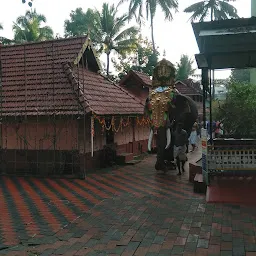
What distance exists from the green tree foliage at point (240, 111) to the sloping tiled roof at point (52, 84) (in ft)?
17.9

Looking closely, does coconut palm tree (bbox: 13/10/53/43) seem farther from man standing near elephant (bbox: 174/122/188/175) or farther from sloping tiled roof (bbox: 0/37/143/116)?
man standing near elephant (bbox: 174/122/188/175)

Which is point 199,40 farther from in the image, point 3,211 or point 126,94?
point 126,94

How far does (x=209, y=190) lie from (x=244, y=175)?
3.03 ft

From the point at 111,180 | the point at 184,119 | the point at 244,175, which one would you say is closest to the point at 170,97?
the point at 184,119

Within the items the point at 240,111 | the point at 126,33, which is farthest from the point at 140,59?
the point at 240,111

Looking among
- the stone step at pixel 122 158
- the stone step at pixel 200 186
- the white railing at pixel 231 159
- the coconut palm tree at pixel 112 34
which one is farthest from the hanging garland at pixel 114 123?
the coconut palm tree at pixel 112 34

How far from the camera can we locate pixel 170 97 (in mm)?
11562

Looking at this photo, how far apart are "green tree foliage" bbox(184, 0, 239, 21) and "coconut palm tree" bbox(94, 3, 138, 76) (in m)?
5.68

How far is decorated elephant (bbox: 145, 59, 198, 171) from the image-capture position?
1132 centimetres

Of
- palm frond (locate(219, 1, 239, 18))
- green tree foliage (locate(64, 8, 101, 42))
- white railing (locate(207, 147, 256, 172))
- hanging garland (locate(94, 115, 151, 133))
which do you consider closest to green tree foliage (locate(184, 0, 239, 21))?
palm frond (locate(219, 1, 239, 18))

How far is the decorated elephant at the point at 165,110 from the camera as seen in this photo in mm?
11320

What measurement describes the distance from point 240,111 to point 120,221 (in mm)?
13128

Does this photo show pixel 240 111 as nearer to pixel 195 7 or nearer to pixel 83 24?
pixel 195 7

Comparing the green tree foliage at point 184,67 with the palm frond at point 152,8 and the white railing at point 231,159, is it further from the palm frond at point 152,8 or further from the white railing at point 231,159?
the white railing at point 231,159
